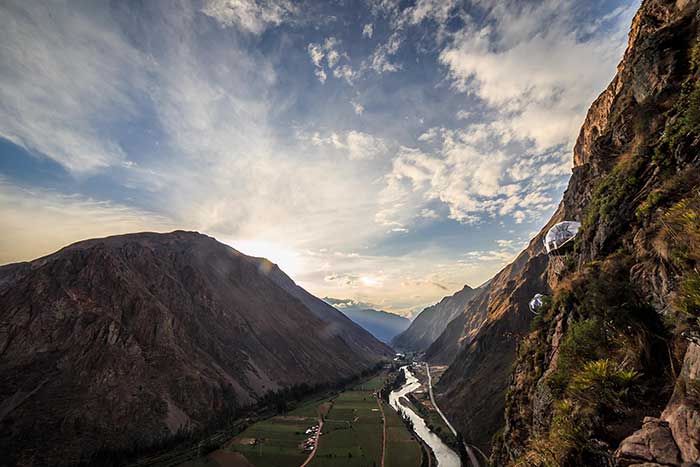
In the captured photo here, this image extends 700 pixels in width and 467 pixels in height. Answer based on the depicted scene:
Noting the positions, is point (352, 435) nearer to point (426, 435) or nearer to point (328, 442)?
point (328, 442)

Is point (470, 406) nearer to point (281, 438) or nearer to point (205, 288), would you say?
point (281, 438)

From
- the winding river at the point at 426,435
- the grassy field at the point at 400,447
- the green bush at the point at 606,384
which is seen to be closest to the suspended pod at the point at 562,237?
the green bush at the point at 606,384

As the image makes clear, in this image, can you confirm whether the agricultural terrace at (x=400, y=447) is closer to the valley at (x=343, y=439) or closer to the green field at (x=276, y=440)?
the valley at (x=343, y=439)

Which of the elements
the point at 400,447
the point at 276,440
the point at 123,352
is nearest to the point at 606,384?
the point at 400,447

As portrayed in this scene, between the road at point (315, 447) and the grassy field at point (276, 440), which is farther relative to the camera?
the grassy field at point (276, 440)

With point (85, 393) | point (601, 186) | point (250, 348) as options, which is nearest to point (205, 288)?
point (250, 348)

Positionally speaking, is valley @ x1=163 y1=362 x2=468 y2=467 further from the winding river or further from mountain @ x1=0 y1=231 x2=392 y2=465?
mountain @ x1=0 y1=231 x2=392 y2=465
